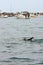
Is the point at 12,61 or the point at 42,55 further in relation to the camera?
the point at 42,55

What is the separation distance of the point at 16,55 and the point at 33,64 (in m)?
3.33

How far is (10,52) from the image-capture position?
2147 centimetres

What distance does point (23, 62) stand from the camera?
17.8 m

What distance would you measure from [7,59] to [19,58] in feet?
2.93

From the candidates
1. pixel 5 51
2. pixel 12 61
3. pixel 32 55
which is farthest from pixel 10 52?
pixel 12 61

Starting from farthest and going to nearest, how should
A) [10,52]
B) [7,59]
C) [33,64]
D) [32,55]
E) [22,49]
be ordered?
[22,49] < [10,52] < [32,55] < [7,59] < [33,64]

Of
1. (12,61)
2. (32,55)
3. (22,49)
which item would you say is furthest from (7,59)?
(22,49)

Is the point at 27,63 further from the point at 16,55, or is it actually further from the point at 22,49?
the point at 22,49

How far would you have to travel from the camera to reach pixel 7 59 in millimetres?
18719

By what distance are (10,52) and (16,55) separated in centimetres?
135

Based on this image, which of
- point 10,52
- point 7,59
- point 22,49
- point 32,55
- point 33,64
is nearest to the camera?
point 33,64

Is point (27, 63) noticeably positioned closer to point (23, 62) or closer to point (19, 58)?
point (23, 62)

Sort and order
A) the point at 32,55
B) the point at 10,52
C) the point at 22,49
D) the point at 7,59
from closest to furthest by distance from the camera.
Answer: the point at 7,59 < the point at 32,55 < the point at 10,52 < the point at 22,49

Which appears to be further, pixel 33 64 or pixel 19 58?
pixel 19 58
